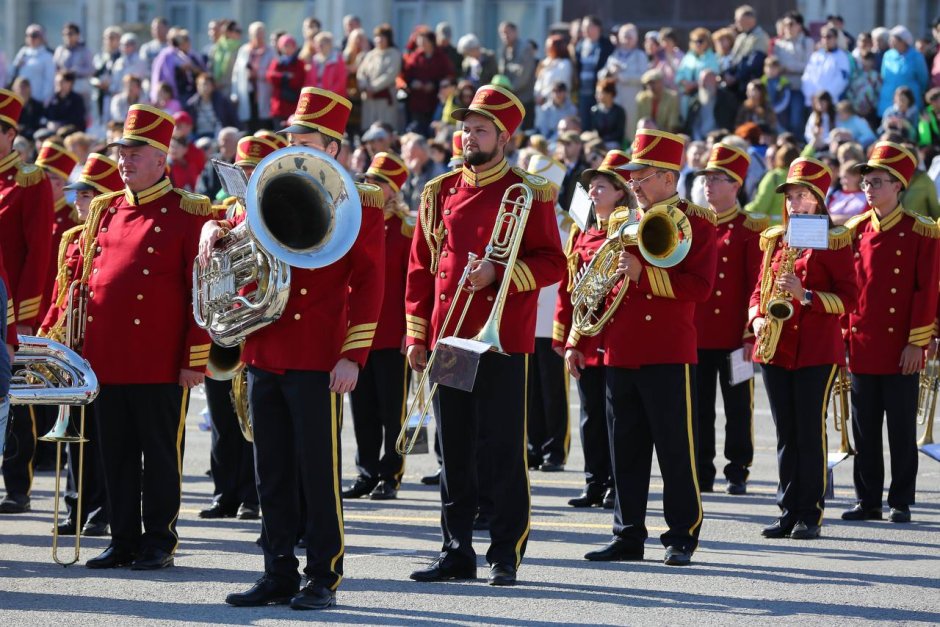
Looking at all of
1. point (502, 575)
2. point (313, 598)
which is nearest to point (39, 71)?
point (502, 575)

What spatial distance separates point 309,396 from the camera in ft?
26.5

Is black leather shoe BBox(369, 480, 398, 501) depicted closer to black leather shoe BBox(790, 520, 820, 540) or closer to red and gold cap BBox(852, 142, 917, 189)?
black leather shoe BBox(790, 520, 820, 540)

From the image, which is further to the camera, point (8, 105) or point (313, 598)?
point (8, 105)

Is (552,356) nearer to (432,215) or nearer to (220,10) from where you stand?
(432,215)

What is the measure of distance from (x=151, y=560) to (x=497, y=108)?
2737 millimetres

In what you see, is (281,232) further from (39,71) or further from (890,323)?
(39,71)

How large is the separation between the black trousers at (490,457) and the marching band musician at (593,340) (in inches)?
44.3

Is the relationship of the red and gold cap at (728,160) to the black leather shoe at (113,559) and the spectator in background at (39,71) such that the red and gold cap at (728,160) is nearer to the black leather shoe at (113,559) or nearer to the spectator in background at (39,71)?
the black leather shoe at (113,559)

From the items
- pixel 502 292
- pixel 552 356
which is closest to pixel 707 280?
pixel 502 292

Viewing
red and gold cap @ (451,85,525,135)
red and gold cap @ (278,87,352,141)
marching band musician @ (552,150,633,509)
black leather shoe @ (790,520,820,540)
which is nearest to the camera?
red and gold cap @ (278,87,352,141)

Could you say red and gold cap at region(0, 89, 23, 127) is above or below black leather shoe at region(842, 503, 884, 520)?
above

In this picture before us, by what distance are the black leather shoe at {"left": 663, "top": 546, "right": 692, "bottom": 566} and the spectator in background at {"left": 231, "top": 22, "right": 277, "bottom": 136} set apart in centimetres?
1547

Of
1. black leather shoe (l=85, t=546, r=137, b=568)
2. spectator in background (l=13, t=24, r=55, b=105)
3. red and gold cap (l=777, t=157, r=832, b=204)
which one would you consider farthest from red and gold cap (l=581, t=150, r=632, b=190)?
spectator in background (l=13, t=24, r=55, b=105)

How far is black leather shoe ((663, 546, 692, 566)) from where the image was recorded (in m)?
9.24
